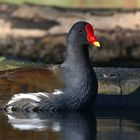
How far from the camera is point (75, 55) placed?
37.5ft

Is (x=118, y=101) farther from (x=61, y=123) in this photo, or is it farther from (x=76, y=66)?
(x=61, y=123)

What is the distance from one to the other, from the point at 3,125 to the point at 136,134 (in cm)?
163

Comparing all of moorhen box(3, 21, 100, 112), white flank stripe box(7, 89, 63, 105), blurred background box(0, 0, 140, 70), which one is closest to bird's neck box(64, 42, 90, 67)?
moorhen box(3, 21, 100, 112)

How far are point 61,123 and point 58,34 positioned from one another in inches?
262

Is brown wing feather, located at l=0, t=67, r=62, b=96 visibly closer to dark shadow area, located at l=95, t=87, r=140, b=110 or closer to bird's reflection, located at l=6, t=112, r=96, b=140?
bird's reflection, located at l=6, t=112, r=96, b=140

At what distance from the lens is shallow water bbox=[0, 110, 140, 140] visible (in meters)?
9.62

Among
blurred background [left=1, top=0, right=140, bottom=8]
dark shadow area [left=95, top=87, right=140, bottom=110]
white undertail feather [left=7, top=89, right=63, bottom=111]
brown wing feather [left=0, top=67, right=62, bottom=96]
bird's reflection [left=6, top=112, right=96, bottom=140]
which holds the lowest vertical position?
blurred background [left=1, top=0, right=140, bottom=8]

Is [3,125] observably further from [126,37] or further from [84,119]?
[126,37]

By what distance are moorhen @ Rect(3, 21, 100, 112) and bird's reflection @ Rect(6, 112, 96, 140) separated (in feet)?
0.44

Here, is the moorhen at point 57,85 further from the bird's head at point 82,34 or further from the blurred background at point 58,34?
the blurred background at point 58,34

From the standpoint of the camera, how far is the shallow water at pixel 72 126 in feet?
31.6

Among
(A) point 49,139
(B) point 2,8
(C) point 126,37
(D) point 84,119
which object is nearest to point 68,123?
(D) point 84,119

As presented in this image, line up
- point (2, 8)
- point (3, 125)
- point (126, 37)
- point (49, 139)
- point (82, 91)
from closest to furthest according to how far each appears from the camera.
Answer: point (49, 139)
point (3, 125)
point (82, 91)
point (126, 37)
point (2, 8)

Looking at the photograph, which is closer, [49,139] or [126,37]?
[49,139]
